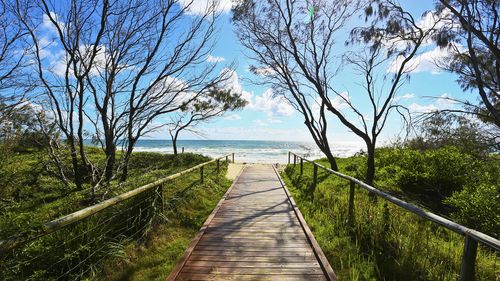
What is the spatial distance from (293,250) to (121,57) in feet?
19.5

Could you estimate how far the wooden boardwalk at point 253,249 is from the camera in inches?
139

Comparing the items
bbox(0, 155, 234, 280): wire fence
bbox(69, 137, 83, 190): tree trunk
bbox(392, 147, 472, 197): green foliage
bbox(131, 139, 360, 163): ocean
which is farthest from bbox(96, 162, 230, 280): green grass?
bbox(131, 139, 360, 163): ocean

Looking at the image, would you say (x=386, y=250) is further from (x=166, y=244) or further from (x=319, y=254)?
(x=166, y=244)

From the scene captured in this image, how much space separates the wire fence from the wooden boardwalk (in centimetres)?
101

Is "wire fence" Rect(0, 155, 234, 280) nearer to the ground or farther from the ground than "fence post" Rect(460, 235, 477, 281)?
nearer to the ground

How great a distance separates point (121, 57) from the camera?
7340 millimetres

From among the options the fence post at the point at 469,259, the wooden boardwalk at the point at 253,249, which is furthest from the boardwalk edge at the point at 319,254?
the fence post at the point at 469,259

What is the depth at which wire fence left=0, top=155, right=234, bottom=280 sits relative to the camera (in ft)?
9.85

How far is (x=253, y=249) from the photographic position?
4.33 metres

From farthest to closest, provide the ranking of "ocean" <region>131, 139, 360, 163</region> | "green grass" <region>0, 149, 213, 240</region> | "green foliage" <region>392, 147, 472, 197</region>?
"ocean" <region>131, 139, 360, 163</region> → "green foliage" <region>392, 147, 472, 197</region> → "green grass" <region>0, 149, 213, 240</region>

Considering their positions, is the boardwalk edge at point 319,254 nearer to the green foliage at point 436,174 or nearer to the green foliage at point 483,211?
the green foliage at point 483,211

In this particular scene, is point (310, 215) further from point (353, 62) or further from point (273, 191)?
point (353, 62)

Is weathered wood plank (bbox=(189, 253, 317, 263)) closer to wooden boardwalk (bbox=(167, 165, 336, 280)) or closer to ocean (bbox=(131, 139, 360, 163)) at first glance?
wooden boardwalk (bbox=(167, 165, 336, 280))

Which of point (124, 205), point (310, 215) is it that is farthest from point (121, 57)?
point (310, 215)
